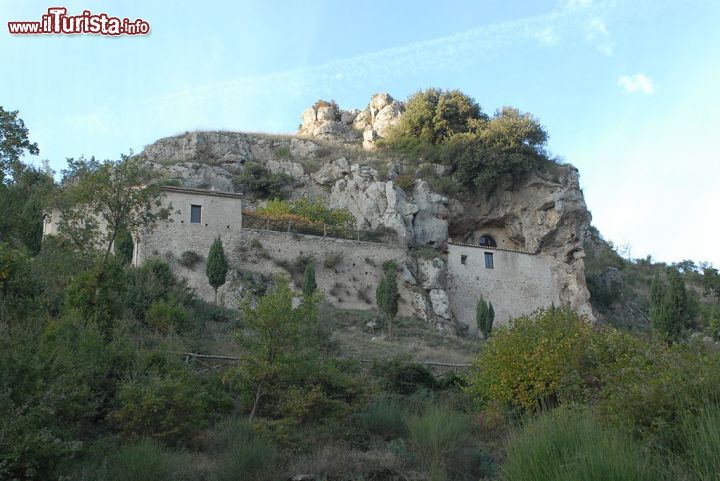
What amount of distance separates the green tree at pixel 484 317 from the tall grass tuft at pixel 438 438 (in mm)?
19507

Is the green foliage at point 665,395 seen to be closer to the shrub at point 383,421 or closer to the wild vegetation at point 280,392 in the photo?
the wild vegetation at point 280,392

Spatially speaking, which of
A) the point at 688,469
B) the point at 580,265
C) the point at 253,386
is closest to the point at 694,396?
the point at 688,469

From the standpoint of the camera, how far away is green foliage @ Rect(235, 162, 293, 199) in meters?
41.8

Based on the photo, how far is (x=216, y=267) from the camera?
3017 cm

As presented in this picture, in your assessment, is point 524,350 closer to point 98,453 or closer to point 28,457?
point 98,453

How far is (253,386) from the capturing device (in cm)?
1541

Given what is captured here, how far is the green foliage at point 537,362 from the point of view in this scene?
15.2 meters

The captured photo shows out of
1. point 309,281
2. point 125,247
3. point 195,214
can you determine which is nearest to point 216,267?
point 125,247

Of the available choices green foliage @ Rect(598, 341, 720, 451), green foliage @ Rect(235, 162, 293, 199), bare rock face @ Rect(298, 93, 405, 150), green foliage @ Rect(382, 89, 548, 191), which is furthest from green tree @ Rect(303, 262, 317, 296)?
bare rock face @ Rect(298, 93, 405, 150)

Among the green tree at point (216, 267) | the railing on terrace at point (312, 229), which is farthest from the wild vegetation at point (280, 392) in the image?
the railing on terrace at point (312, 229)

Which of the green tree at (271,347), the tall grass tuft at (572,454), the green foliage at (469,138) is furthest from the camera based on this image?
the green foliage at (469,138)

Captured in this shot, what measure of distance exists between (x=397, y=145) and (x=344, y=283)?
1482 cm

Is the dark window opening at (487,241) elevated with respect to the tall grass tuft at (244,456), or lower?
elevated

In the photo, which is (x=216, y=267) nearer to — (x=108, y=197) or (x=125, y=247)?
(x=125, y=247)
